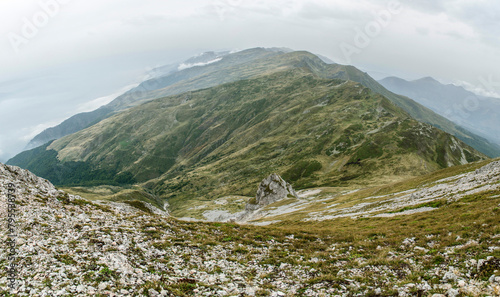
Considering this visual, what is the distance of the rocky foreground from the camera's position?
1406cm

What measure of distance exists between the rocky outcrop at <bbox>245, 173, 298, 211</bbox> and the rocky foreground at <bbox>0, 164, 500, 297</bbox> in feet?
321

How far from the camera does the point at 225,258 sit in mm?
21359

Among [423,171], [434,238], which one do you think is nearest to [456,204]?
[434,238]

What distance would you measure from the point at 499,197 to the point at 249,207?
109m

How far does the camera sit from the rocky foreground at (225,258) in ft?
46.1

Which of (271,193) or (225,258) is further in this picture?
(271,193)

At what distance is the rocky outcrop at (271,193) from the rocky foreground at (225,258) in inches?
3852

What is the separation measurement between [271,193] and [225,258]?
107699mm

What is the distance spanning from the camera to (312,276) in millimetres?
18156

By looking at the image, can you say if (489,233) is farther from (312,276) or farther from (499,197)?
(499,197)

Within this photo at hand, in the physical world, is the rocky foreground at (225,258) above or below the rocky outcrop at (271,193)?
above

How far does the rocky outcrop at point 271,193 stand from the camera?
414 feet

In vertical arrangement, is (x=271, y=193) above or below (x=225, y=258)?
below

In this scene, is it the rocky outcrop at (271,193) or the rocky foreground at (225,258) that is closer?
the rocky foreground at (225,258)
